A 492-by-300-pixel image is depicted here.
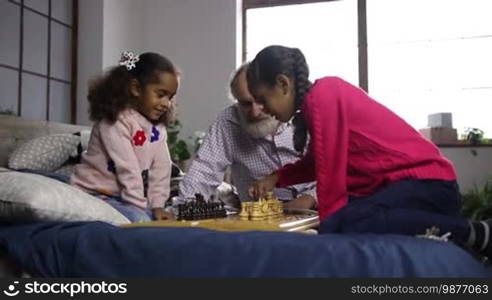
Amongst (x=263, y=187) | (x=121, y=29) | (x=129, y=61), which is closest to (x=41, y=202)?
(x=263, y=187)

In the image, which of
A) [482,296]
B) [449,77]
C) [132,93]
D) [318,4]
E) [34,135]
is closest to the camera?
[482,296]

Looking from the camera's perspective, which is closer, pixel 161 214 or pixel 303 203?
pixel 161 214

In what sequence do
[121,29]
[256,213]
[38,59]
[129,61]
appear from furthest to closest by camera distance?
[121,29]
[38,59]
[129,61]
[256,213]

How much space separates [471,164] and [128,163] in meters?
2.86

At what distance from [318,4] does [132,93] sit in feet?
9.12

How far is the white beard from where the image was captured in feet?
6.16

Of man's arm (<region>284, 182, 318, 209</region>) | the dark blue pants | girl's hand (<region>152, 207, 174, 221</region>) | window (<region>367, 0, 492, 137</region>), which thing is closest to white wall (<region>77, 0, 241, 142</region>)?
window (<region>367, 0, 492, 137</region>)

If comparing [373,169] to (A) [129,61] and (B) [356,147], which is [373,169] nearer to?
(B) [356,147]

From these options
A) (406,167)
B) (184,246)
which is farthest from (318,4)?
(184,246)

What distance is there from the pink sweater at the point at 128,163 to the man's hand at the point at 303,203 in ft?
1.37

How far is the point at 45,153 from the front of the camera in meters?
2.22

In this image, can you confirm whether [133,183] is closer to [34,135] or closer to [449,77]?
[34,135]

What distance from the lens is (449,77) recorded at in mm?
3906

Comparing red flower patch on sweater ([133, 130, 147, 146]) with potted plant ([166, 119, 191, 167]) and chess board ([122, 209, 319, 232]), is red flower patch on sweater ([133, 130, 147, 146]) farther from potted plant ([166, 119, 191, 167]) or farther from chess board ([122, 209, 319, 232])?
potted plant ([166, 119, 191, 167])
